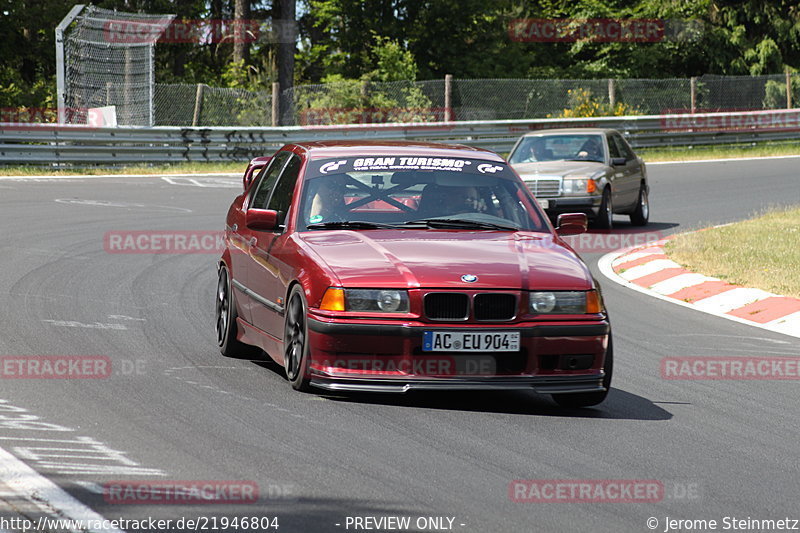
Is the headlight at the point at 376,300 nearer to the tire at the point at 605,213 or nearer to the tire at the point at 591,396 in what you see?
the tire at the point at 591,396

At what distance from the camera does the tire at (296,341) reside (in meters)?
7.46

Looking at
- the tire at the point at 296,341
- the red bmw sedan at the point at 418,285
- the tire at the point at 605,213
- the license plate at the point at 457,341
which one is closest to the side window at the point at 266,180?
the red bmw sedan at the point at 418,285

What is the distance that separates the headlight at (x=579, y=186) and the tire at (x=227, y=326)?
997 centimetres

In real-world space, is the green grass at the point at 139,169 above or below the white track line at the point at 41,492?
below

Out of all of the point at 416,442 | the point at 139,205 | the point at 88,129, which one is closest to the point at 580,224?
the point at 416,442

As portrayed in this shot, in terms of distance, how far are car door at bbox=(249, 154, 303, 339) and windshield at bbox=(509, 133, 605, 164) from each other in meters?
11.2

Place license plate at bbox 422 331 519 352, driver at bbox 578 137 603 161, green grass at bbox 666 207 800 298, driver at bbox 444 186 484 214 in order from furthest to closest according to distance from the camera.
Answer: driver at bbox 578 137 603 161 → green grass at bbox 666 207 800 298 → driver at bbox 444 186 484 214 → license plate at bbox 422 331 519 352

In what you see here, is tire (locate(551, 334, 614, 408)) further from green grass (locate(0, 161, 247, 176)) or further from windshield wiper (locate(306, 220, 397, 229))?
green grass (locate(0, 161, 247, 176))

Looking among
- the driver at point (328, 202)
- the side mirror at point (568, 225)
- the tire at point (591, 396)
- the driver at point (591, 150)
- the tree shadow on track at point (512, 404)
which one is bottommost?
the tree shadow on track at point (512, 404)

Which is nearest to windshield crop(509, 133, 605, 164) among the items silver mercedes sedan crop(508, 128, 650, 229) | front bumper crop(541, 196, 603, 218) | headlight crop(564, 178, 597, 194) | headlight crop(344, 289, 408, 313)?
silver mercedes sedan crop(508, 128, 650, 229)

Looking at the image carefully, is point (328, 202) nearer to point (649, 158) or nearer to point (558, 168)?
point (558, 168)

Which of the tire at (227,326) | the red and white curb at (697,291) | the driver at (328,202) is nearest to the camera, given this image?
the driver at (328,202)

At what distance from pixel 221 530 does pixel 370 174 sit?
3890 mm

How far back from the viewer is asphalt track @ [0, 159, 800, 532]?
539cm
